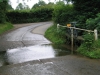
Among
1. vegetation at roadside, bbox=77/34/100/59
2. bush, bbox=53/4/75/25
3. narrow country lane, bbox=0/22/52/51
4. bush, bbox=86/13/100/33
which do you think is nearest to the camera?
vegetation at roadside, bbox=77/34/100/59

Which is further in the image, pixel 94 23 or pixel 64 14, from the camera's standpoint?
pixel 64 14

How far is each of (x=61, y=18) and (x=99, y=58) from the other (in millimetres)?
8298

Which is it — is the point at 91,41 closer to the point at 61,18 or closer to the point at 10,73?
the point at 10,73

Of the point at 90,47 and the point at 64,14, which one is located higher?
the point at 64,14

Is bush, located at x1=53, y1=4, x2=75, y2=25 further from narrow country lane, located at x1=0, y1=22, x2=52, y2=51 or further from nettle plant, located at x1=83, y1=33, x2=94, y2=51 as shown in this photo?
nettle plant, located at x1=83, y1=33, x2=94, y2=51

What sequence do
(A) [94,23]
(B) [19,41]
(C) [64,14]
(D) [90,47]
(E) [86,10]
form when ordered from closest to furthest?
1. (D) [90,47]
2. (A) [94,23]
3. (E) [86,10]
4. (B) [19,41]
5. (C) [64,14]

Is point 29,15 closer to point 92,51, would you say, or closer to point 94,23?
point 94,23

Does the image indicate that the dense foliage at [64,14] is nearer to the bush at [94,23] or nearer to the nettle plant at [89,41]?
the bush at [94,23]

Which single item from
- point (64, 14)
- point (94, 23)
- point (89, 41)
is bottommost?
point (89, 41)

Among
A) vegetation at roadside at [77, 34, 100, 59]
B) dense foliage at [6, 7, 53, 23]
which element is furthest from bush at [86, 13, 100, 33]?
dense foliage at [6, 7, 53, 23]

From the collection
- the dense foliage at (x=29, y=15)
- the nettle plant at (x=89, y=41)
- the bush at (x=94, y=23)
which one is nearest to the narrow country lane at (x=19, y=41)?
the bush at (x=94, y=23)

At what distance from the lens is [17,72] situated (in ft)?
24.6

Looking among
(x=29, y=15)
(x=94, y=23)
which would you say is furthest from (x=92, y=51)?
(x=29, y=15)

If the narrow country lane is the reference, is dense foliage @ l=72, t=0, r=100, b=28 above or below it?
above
